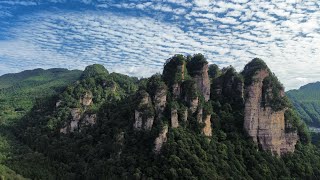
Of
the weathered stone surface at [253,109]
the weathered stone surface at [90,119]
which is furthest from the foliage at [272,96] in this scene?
the weathered stone surface at [90,119]

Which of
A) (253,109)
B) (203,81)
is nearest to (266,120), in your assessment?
(253,109)

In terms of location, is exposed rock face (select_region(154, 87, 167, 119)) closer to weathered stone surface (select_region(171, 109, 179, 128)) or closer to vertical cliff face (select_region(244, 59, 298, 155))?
weathered stone surface (select_region(171, 109, 179, 128))

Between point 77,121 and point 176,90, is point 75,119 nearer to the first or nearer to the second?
point 77,121

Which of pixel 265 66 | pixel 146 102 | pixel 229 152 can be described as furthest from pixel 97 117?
pixel 265 66

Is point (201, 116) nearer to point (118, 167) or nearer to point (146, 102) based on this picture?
point (146, 102)

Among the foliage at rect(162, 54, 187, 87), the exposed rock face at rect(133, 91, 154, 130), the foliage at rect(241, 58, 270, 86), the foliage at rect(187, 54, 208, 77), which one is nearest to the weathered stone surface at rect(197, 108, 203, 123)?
the foliage at rect(162, 54, 187, 87)

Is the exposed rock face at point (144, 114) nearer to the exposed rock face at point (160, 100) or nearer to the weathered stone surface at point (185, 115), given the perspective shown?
the exposed rock face at point (160, 100)

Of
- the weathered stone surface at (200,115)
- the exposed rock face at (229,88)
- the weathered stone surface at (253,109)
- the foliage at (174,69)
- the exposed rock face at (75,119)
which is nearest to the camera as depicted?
the weathered stone surface at (200,115)
